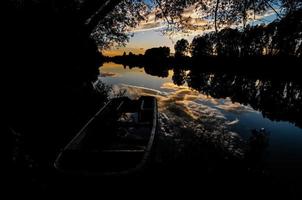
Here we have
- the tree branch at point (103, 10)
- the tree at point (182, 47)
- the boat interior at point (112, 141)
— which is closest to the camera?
the boat interior at point (112, 141)

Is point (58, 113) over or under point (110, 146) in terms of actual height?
under

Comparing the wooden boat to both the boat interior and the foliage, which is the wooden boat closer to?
the boat interior

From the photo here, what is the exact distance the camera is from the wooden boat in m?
6.89

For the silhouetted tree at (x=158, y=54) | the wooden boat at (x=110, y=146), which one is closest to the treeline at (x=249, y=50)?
the silhouetted tree at (x=158, y=54)

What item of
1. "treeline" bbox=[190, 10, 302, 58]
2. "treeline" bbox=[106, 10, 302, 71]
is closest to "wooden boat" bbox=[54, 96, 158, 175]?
"treeline" bbox=[106, 10, 302, 71]

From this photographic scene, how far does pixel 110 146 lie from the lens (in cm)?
879

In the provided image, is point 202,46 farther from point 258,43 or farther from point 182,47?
point 258,43

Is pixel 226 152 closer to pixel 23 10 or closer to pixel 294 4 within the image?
pixel 294 4

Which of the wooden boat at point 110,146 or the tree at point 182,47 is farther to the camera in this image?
the tree at point 182,47

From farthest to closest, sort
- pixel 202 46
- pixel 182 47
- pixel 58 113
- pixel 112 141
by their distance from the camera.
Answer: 1. pixel 182 47
2. pixel 202 46
3. pixel 58 113
4. pixel 112 141

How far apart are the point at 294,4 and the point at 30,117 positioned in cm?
1578

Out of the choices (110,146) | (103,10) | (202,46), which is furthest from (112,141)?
(202,46)

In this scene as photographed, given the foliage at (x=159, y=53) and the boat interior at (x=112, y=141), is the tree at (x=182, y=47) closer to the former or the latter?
the foliage at (x=159, y=53)

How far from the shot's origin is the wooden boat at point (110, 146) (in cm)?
689
